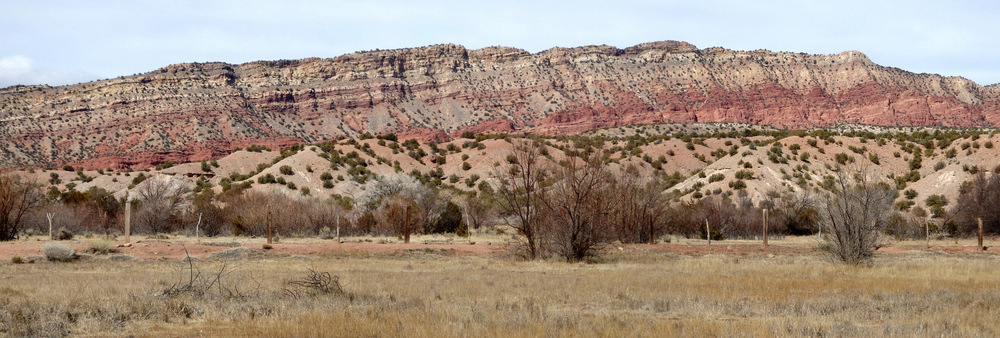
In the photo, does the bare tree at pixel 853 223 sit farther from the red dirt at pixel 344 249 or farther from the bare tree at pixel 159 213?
the bare tree at pixel 159 213

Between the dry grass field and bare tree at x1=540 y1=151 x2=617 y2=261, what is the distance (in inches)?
90.2

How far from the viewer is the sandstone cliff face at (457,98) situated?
11150 centimetres

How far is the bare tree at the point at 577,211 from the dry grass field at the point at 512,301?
2291 mm

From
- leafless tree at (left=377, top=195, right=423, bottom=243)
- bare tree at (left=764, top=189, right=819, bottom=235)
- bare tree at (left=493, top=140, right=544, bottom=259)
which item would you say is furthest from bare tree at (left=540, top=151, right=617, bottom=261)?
bare tree at (left=764, top=189, right=819, bottom=235)

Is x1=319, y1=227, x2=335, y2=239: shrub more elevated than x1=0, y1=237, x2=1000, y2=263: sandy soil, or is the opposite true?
x1=319, y1=227, x2=335, y2=239: shrub

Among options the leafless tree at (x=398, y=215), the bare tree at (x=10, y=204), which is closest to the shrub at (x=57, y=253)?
the bare tree at (x=10, y=204)

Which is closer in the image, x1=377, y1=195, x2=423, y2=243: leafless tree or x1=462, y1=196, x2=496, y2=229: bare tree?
x1=377, y1=195, x2=423, y2=243: leafless tree

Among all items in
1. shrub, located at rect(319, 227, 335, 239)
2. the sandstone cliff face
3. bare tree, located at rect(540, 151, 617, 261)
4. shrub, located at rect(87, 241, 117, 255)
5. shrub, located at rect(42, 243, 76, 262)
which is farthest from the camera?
the sandstone cliff face

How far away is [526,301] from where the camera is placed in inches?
518

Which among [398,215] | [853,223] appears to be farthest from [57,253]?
[853,223]

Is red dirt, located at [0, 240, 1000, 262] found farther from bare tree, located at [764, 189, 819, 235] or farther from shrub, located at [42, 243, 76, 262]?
bare tree, located at [764, 189, 819, 235]

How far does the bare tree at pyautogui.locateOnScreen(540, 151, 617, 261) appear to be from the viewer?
2347 centimetres

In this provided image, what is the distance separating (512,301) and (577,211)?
1059 centimetres

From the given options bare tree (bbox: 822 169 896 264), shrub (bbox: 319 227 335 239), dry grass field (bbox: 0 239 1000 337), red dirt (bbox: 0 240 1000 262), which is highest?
bare tree (bbox: 822 169 896 264)
